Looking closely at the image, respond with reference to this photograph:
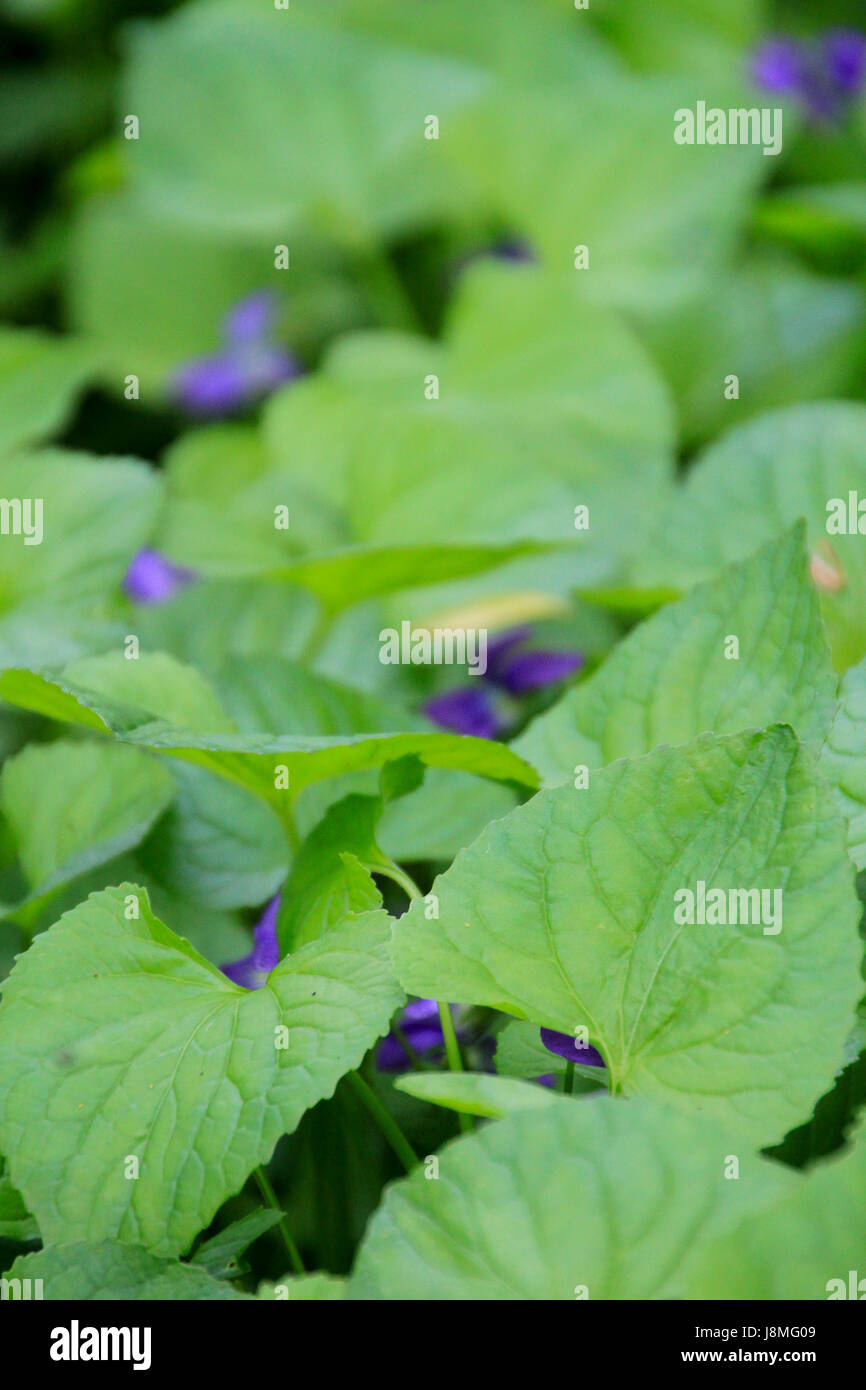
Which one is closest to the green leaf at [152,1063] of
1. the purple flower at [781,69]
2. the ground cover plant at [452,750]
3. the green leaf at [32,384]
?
the ground cover plant at [452,750]

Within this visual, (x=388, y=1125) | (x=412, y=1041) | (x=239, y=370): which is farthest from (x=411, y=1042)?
(x=239, y=370)

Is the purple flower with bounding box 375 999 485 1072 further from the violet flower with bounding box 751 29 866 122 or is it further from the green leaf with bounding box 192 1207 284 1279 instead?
the violet flower with bounding box 751 29 866 122

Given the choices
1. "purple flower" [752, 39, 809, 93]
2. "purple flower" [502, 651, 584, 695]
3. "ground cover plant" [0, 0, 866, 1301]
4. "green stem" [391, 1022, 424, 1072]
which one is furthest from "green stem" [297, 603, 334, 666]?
"purple flower" [752, 39, 809, 93]

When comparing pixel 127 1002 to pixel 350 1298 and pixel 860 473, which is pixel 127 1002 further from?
pixel 860 473

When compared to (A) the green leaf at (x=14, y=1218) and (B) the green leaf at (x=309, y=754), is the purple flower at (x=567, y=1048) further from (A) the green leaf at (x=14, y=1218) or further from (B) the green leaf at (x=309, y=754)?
(A) the green leaf at (x=14, y=1218)

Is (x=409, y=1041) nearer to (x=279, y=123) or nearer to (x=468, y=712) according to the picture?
(x=468, y=712)

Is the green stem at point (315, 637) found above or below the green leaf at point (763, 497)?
below
